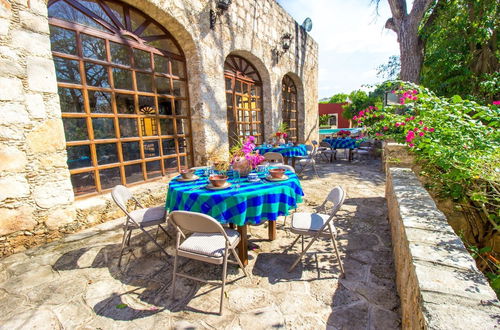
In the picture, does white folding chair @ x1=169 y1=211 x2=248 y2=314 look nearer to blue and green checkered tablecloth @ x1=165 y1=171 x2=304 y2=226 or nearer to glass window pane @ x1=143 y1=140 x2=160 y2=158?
blue and green checkered tablecloth @ x1=165 y1=171 x2=304 y2=226

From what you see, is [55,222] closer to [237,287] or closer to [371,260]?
[237,287]

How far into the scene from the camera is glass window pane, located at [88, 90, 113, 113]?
3158 mm

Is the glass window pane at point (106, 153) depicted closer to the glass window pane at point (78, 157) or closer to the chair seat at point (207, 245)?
the glass window pane at point (78, 157)

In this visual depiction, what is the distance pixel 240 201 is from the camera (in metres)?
→ 1.87

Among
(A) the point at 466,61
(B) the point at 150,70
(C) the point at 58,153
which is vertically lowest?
(C) the point at 58,153

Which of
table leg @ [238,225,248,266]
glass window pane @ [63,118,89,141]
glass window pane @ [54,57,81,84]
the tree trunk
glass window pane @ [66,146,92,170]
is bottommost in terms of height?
table leg @ [238,225,248,266]

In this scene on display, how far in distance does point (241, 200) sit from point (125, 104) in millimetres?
2753

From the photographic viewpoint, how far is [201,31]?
4246 millimetres

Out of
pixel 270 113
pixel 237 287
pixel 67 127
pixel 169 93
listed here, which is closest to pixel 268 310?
pixel 237 287

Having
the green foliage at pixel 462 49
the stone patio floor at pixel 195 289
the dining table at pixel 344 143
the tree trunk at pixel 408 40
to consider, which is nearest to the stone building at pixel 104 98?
the stone patio floor at pixel 195 289

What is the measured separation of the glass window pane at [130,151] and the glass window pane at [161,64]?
1358mm

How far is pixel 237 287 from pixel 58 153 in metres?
2.54

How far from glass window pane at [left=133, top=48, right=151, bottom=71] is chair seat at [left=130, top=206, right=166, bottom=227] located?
2457mm

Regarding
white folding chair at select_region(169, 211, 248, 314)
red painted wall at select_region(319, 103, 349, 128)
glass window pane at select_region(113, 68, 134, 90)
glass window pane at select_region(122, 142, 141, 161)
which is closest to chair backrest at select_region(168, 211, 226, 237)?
white folding chair at select_region(169, 211, 248, 314)
